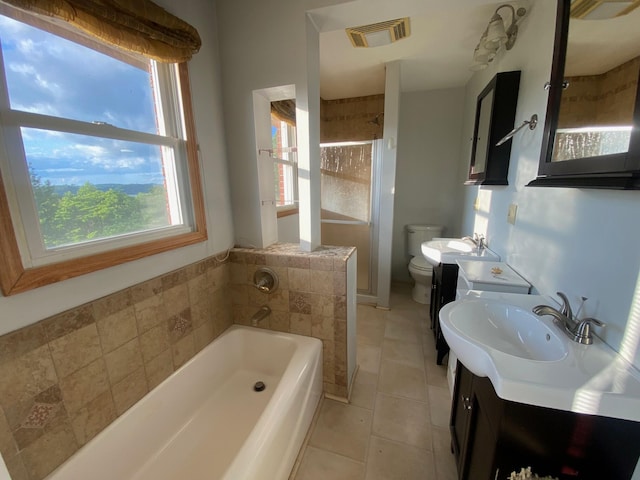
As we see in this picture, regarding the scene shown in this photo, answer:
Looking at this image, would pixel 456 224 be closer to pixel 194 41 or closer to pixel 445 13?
pixel 445 13

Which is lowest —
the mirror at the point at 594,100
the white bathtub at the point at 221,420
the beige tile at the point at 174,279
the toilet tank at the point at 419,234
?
the white bathtub at the point at 221,420

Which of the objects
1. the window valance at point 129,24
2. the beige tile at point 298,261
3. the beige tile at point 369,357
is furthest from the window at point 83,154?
the beige tile at point 369,357

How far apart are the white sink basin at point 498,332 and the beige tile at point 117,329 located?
1.34 metres

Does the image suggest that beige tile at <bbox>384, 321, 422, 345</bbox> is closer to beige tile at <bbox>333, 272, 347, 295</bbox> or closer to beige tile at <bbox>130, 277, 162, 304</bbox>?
beige tile at <bbox>333, 272, 347, 295</bbox>

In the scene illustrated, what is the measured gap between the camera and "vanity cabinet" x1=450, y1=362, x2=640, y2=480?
66 cm

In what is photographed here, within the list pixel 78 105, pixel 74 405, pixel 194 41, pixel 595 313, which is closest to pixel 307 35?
pixel 194 41

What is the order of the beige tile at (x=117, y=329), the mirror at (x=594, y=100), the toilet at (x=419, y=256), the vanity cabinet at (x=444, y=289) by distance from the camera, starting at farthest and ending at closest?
the toilet at (x=419, y=256)
the vanity cabinet at (x=444, y=289)
the beige tile at (x=117, y=329)
the mirror at (x=594, y=100)

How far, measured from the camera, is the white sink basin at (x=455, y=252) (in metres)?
1.80

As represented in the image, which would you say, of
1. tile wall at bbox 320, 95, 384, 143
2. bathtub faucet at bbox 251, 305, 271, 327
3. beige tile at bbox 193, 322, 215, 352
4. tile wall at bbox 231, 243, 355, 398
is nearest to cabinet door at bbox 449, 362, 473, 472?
tile wall at bbox 231, 243, 355, 398

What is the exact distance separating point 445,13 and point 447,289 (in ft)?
→ 6.21

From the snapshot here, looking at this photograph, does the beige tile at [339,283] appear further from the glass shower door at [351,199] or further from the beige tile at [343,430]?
the glass shower door at [351,199]

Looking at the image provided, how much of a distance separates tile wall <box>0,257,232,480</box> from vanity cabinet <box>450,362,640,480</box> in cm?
145

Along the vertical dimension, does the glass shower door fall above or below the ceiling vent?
below

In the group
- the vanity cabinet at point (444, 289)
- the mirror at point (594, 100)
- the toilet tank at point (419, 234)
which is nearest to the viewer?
the mirror at point (594, 100)
